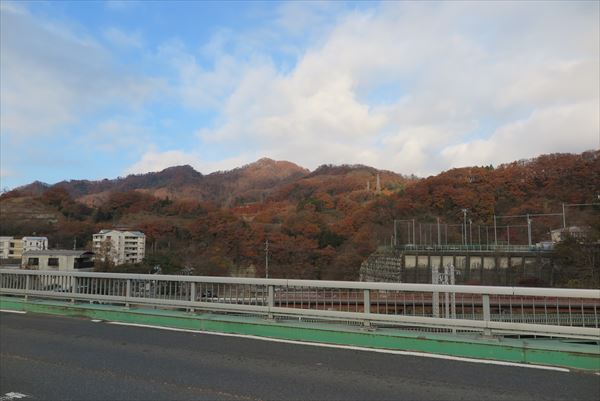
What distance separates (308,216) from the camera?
9600 centimetres

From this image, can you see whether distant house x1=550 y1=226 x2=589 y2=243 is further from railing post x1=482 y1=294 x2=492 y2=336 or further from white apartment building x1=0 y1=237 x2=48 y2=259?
white apartment building x1=0 y1=237 x2=48 y2=259

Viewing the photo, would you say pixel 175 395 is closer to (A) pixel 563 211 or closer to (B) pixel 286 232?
(A) pixel 563 211

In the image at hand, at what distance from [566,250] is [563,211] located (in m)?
7.07

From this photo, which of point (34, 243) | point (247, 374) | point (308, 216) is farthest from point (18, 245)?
point (308, 216)

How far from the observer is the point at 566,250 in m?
53.4

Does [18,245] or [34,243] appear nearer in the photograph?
[34,243]

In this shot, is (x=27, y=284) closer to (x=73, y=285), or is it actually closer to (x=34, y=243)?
(x=73, y=285)

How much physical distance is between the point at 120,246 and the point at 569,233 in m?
56.8

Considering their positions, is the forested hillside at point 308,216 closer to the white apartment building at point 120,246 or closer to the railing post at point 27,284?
the white apartment building at point 120,246

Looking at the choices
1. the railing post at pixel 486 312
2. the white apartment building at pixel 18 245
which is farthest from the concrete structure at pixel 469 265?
the railing post at pixel 486 312

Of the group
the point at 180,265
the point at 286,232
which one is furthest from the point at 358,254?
the point at 180,265

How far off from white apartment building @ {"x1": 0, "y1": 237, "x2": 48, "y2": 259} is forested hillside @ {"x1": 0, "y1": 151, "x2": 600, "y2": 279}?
269 centimetres

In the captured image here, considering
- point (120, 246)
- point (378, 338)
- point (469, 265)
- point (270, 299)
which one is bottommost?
point (469, 265)

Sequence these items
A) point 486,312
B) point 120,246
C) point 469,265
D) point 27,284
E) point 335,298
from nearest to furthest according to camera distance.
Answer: point 486,312
point 335,298
point 27,284
point 120,246
point 469,265
